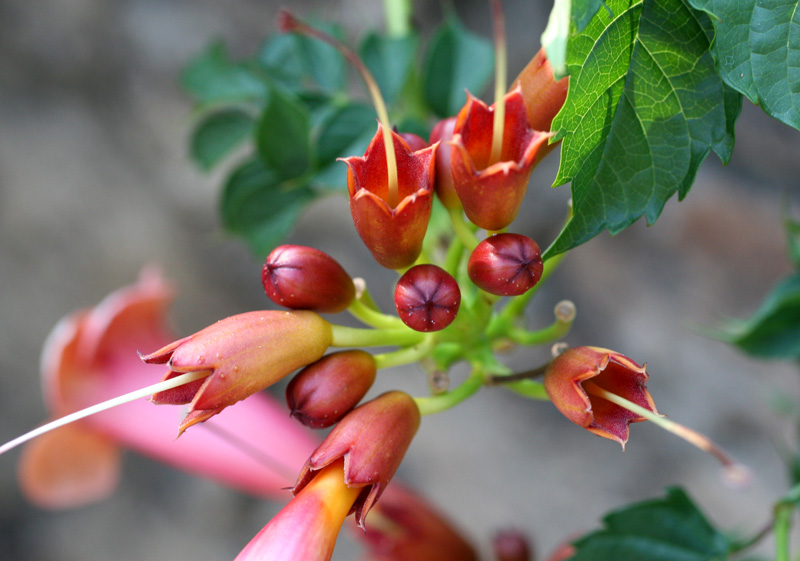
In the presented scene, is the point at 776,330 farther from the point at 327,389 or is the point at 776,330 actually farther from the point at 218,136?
the point at 218,136

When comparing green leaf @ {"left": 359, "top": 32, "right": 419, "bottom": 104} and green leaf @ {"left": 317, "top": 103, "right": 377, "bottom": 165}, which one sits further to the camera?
green leaf @ {"left": 359, "top": 32, "right": 419, "bottom": 104}

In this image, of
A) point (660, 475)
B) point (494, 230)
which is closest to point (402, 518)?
point (494, 230)

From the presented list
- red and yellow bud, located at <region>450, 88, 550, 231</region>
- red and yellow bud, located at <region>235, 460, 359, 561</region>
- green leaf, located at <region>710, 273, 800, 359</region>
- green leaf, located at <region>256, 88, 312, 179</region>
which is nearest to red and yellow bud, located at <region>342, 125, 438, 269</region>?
red and yellow bud, located at <region>450, 88, 550, 231</region>

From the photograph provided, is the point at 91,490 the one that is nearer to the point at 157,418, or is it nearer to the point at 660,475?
the point at 157,418

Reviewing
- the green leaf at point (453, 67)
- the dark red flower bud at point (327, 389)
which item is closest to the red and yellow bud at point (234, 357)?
the dark red flower bud at point (327, 389)

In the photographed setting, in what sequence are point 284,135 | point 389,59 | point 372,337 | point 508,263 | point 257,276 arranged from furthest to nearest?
1. point 257,276
2. point 389,59
3. point 284,135
4. point 372,337
5. point 508,263

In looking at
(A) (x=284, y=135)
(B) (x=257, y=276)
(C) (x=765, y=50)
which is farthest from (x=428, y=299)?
(B) (x=257, y=276)

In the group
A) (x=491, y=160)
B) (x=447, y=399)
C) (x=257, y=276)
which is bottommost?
(x=257, y=276)

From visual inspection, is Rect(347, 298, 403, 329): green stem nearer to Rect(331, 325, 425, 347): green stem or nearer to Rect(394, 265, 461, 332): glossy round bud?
Rect(331, 325, 425, 347): green stem
